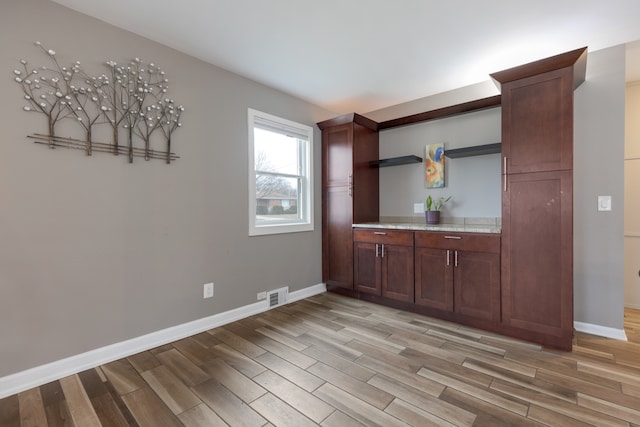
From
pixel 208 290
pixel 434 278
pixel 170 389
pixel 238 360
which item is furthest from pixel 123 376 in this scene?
pixel 434 278

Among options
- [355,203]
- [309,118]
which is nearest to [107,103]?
[309,118]

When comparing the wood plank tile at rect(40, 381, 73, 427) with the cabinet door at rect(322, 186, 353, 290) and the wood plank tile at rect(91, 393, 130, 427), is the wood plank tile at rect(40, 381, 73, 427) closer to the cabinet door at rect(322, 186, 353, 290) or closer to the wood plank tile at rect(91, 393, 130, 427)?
the wood plank tile at rect(91, 393, 130, 427)

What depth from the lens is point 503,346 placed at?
2.30 metres

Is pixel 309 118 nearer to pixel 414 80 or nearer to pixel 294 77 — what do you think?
pixel 294 77

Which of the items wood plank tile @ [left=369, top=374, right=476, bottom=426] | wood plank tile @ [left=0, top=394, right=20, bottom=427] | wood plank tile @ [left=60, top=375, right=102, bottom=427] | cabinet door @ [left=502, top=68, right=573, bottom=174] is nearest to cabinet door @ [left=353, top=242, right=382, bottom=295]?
wood plank tile @ [left=369, top=374, right=476, bottom=426]

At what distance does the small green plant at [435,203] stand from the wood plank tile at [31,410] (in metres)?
3.54

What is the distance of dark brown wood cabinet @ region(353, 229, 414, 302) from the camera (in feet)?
10.0

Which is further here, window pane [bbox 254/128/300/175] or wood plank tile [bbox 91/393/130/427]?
window pane [bbox 254/128/300/175]

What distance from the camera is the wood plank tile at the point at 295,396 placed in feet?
5.10

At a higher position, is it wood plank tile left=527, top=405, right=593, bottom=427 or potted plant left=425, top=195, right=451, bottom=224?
potted plant left=425, top=195, right=451, bottom=224

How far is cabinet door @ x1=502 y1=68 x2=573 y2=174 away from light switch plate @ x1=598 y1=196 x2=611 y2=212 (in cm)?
73

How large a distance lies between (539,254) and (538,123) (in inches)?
42.3

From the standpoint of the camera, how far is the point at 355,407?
1601 millimetres

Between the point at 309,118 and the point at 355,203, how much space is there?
4.21 ft
